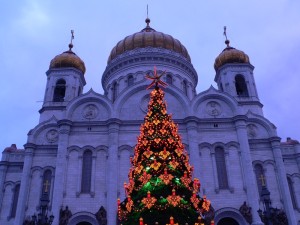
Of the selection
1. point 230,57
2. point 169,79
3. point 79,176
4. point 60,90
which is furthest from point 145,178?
point 230,57

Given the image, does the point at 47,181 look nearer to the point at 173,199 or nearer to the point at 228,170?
the point at 228,170

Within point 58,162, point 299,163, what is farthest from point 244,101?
point 58,162

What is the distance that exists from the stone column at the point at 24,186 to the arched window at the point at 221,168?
13.2 m

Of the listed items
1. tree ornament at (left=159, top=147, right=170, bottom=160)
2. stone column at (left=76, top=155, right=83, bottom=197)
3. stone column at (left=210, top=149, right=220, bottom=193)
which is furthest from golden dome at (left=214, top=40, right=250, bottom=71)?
tree ornament at (left=159, top=147, right=170, bottom=160)

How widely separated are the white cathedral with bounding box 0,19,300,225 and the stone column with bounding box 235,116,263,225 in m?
0.06

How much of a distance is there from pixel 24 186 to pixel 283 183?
58.2 feet

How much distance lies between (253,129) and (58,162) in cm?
1466

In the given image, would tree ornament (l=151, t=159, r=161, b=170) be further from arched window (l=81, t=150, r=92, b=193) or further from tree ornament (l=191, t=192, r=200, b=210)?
arched window (l=81, t=150, r=92, b=193)

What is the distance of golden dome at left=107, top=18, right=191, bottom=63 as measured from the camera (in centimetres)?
3291

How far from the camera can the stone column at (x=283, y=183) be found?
2244 cm

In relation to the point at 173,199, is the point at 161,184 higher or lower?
higher

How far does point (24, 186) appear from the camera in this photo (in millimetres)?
23391

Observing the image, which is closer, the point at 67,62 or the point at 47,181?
the point at 47,181

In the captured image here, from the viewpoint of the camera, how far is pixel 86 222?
22.1 meters
